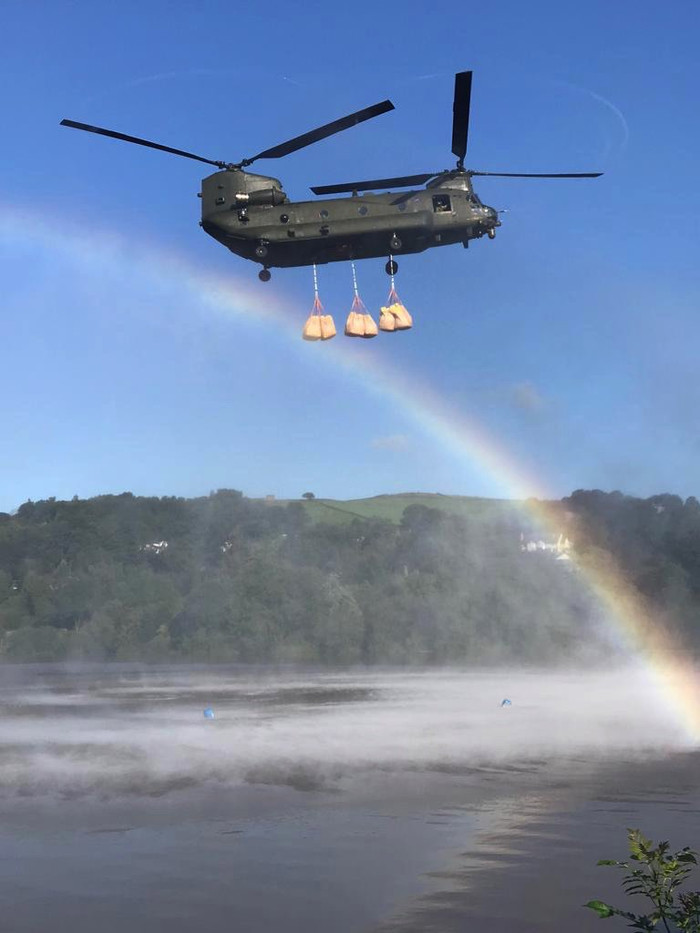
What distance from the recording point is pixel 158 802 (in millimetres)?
36969

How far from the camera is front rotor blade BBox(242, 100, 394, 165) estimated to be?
22.1 metres

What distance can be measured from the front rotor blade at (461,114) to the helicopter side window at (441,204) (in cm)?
96

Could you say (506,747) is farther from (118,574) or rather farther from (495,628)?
(118,574)

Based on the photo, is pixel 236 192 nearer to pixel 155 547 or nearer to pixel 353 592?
pixel 353 592

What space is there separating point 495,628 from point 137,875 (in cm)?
11243

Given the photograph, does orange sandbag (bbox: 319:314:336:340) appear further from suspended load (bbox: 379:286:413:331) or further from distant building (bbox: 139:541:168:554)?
distant building (bbox: 139:541:168:554)

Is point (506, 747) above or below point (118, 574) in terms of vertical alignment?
below

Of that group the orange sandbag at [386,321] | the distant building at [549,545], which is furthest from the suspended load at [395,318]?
the distant building at [549,545]

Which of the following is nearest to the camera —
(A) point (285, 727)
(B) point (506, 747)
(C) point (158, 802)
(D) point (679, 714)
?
(C) point (158, 802)

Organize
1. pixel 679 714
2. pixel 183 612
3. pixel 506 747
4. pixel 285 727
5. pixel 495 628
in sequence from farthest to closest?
pixel 183 612 → pixel 495 628 → pixel 679 714 → pixel 285 727 → pixel 506 747

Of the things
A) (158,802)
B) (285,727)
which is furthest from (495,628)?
(158,802)

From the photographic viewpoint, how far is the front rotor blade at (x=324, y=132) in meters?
22.1

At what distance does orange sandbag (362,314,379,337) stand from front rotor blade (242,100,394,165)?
385 centimetres

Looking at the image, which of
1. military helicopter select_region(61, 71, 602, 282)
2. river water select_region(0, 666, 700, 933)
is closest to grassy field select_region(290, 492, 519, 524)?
river water select_region(0, 666, 700, 933)
